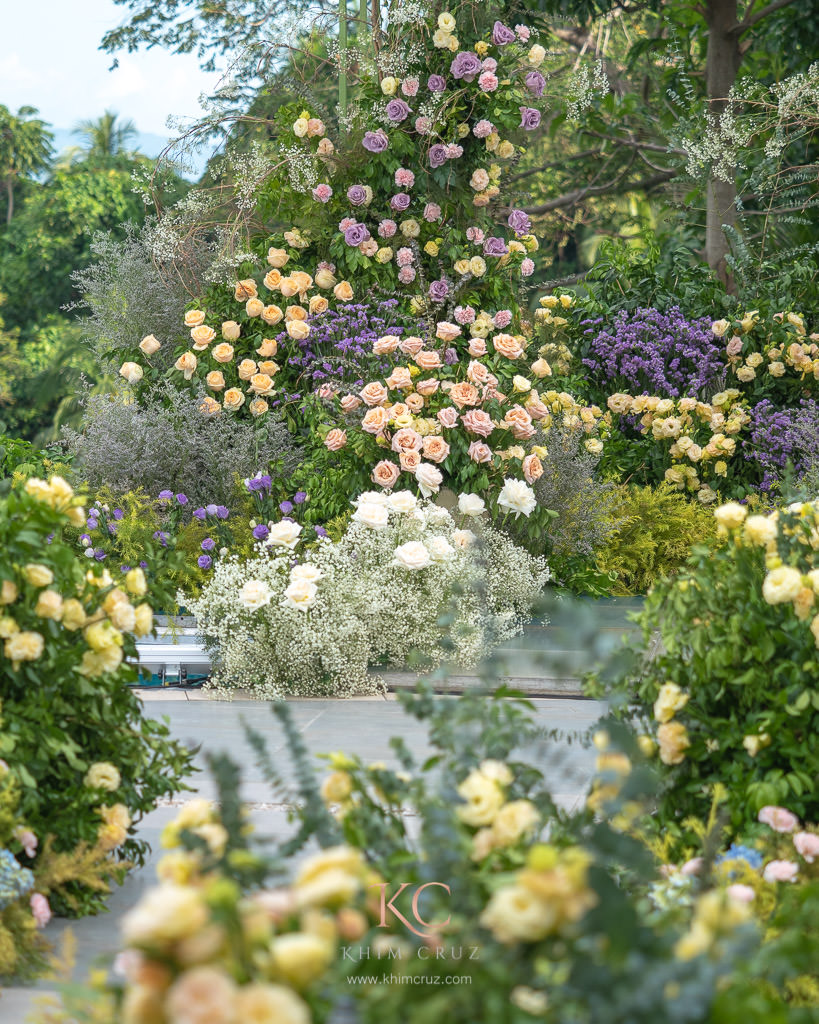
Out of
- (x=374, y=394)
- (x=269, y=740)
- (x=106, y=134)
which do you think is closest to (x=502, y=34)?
(x=374, y=394)

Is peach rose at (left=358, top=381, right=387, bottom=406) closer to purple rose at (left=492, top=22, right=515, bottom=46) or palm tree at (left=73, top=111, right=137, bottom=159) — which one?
purple rose at (left=492, top=22, right=515, bottom=46)

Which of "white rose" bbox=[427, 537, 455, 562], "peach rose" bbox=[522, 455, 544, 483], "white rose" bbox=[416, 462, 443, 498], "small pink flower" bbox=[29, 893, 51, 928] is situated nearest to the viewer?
"small pink flower" bbox=[29, 893, 51, 928]

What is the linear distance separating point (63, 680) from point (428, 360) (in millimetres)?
3501

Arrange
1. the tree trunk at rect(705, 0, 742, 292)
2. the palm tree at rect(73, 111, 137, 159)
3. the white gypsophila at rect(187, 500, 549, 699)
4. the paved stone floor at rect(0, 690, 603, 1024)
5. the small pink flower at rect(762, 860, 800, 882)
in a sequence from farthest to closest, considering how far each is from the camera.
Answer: the palm tree at rect(73, 111, 137, 159) < the tree trunk at rect(705, 0, 742, 292) < the white gypsophila at rect(187, 500, 549, 699) < the paved stone floor at rect(0, 690, 603, 1024) < the small pink flower at rect(762, 860, 800, 882)

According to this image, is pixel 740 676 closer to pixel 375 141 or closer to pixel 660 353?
pixel 375 141

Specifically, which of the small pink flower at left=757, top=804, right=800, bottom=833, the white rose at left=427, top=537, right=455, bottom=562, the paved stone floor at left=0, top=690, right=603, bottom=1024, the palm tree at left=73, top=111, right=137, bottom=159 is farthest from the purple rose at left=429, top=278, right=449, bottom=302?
the palm tree at left=73, top=111, right=137, bottom=159

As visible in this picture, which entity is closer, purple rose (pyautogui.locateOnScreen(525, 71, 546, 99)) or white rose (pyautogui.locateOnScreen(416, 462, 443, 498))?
white rose (pyautogui.locateOnScreen(416, 462, 443, 498))

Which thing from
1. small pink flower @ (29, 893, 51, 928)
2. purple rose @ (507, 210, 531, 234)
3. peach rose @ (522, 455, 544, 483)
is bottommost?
small pink flower @ (29, 893, 51, 928)

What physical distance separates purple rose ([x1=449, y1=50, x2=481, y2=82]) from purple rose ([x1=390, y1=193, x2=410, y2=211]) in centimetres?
72

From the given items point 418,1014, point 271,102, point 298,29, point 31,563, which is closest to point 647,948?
point 418,1014

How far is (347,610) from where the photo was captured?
461cm

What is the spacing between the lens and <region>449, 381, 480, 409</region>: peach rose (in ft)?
17.9

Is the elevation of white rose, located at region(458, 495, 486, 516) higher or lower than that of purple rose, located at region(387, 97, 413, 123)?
lower

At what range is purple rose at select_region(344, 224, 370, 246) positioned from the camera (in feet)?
20.7
